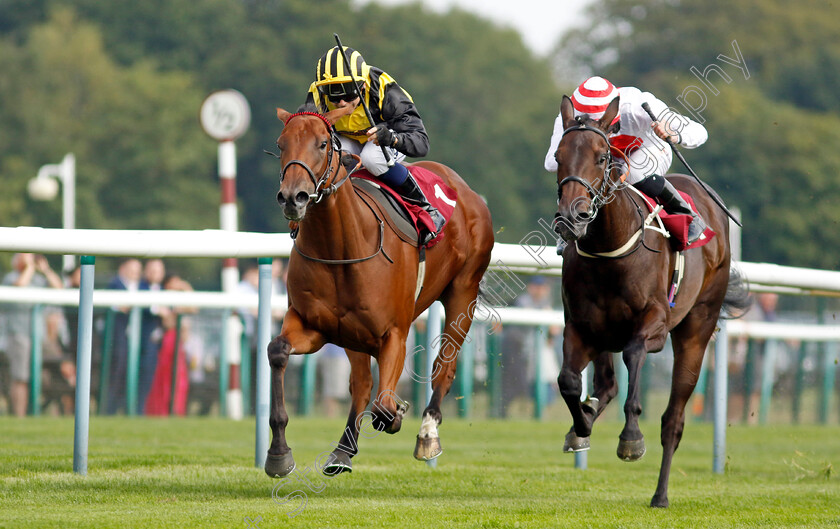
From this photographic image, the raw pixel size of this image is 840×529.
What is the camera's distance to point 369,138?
663 centimetres

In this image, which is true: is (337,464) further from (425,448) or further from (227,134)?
(227,134)

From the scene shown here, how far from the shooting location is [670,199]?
7.32m

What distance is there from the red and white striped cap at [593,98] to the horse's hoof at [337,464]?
2082mm

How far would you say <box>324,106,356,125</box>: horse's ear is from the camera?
6242 mm

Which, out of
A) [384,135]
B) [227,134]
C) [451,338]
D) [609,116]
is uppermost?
A: [227,134]

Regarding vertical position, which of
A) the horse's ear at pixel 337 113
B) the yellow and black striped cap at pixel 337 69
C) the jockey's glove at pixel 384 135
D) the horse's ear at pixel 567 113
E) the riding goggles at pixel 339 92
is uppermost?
the yellow and black striped cap at pixel 337 69

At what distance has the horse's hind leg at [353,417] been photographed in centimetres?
650

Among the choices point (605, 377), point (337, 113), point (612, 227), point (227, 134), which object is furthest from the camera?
point (227, 134)

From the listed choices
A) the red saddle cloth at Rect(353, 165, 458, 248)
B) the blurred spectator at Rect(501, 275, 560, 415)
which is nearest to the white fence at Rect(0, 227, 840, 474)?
the red saddle cloth at Rect(353, 165, 458, 248)

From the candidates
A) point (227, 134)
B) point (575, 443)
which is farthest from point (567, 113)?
point (227, 134)

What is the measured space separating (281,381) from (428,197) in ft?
5.20

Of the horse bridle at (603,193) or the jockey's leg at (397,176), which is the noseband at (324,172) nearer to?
the jockey's leg at (397,176)

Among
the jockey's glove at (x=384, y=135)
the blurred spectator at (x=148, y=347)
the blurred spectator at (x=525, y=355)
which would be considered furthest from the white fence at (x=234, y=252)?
the blurred spectator at (x=525, y=355)

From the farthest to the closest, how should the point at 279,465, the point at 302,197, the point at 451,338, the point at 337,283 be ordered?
the point at 451,338 → the point at 337,283 → the point at 279,465 → the point at 302,197
